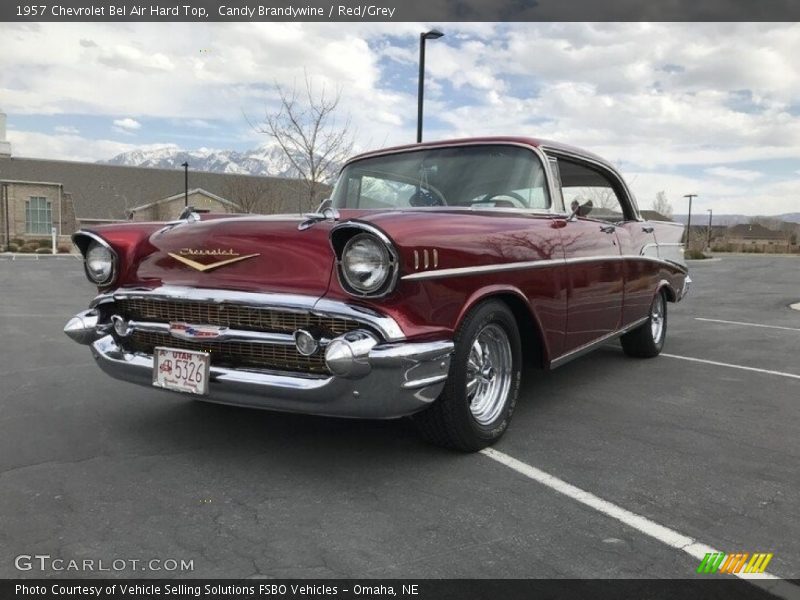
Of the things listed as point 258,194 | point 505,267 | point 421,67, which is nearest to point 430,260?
point 505,267

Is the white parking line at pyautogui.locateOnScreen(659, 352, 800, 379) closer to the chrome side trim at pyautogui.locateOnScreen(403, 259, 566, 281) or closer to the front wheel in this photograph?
the chrome side trim at pyautogui.locateOnScreen(403, 259, 566, 281)

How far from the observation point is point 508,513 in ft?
8.29

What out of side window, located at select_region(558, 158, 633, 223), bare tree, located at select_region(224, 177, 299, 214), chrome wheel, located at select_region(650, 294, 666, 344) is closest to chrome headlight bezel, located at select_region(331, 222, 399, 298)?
side window, located at select_region(558, 158, 633, 223)

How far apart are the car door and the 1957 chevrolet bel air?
2cm

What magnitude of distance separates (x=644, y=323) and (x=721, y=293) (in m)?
9.26

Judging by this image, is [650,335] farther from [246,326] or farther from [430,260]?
[246,326]

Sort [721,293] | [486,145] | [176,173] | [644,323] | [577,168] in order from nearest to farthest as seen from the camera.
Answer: [486,145] < [577,168] < [644,323] < [721,293] < [176,173]

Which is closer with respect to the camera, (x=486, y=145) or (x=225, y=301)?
(x=225, y=301)

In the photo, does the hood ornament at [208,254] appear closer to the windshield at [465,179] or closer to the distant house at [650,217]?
the windshield at [465,179]

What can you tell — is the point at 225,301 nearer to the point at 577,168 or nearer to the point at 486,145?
the point at 486,145

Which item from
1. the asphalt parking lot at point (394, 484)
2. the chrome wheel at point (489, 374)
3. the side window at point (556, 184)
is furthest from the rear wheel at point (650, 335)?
the chrome wheel at point (489, 374)

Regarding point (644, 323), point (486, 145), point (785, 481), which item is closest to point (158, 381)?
point (486, 145)
